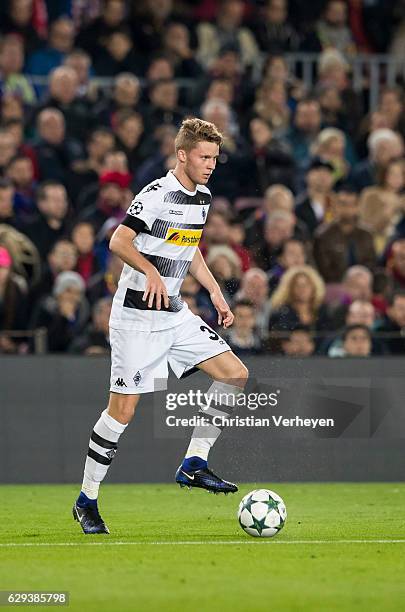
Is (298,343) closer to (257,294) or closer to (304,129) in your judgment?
(257,294)

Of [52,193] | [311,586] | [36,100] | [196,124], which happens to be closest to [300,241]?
[52,193]

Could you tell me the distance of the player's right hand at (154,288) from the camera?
9148 millimetres

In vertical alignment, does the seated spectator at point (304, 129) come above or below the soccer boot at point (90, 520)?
above

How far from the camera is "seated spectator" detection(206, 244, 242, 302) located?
1439 centimetres

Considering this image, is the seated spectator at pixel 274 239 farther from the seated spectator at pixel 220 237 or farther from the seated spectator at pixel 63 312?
the seated spectator at pixel 63 312

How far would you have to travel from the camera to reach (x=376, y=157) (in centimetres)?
1762

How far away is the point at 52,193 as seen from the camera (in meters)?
15.3

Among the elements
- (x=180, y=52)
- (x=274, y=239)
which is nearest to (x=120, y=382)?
(x=274, y=239)

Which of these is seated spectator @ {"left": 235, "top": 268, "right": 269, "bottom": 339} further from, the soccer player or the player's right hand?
the player's right hand

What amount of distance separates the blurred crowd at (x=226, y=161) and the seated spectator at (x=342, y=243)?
0.05 feet

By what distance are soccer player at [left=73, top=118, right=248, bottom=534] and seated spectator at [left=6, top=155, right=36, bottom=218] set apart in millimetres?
6053

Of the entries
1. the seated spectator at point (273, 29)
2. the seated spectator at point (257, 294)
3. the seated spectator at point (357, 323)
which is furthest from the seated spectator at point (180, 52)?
the seated spectator at point (357, 323)

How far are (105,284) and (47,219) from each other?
1040mm

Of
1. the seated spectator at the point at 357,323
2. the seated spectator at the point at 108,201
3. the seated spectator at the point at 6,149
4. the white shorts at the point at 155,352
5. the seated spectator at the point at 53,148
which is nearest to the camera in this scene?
the white shorts at the point at 155,352
